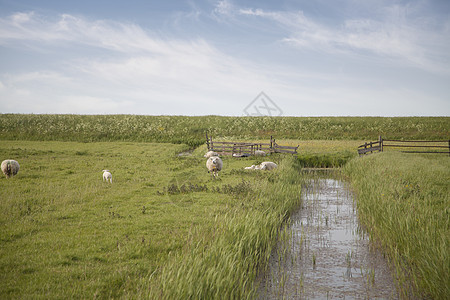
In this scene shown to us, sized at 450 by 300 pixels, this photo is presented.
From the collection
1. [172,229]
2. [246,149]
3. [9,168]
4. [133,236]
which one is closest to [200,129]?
[246,149]

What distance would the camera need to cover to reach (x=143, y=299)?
17.1 ft

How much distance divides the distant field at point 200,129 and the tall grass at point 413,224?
113 feet

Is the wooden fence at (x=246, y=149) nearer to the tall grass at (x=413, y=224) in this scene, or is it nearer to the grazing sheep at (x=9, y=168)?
the tall grass at (x=413, y=224)

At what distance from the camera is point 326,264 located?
27.1 ft

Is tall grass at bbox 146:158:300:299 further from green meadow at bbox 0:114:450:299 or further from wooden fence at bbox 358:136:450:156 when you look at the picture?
wooden fence at bbox 358:136:450:156

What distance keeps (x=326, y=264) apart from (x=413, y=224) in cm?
245

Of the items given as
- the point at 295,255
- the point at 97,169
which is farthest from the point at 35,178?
the point at 295,255

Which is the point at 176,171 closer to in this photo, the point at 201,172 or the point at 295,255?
the point at 201,172

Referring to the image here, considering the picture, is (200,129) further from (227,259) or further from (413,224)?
(227,259)

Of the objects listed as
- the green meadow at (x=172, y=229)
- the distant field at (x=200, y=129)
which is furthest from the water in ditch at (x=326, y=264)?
the distant field at (x=200, y=129)

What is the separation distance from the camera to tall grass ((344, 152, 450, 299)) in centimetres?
652

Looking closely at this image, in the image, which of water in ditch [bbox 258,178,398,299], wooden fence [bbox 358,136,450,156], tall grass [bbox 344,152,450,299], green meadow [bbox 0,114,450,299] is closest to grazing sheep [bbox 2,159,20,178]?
green meadow [bbox 0,114,450,299]

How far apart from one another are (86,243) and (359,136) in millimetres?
53318

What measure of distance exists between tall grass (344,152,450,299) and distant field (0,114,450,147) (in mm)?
34436
